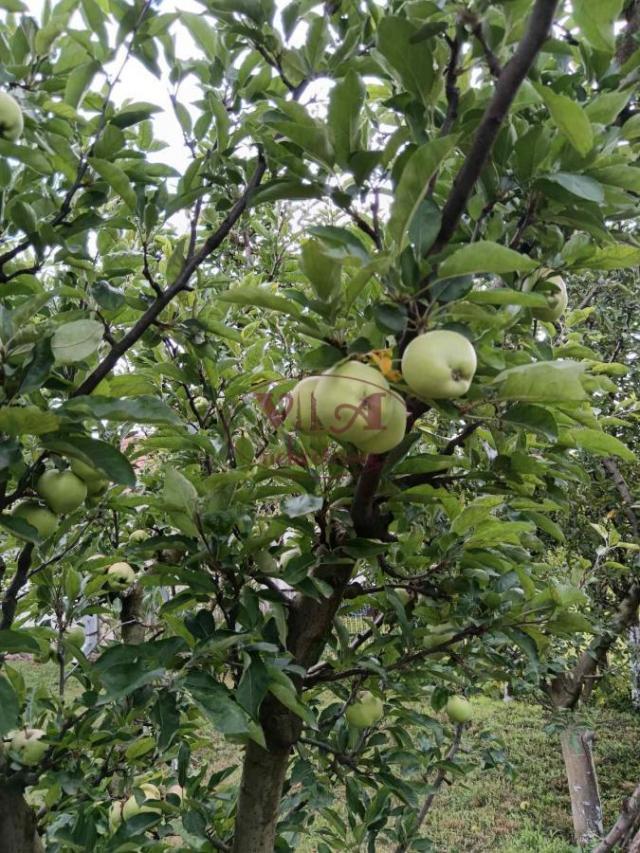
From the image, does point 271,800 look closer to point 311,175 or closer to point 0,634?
point 0,634

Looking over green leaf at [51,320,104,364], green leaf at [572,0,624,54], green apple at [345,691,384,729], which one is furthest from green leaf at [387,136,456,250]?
green apple at [345,691,384,729]

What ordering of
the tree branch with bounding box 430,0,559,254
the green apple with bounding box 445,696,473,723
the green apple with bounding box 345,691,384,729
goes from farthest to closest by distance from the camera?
1. the green apple with bounding box 445,696,473,723
2. the green apple with bounding box 345,691,384,729
3. the tree branch with bounding box 430,0,559,254

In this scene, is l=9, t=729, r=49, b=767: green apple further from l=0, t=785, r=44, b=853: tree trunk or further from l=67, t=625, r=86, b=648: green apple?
l=67, t=625, r=86, b=648: green apple

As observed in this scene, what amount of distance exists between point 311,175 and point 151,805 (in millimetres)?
1556

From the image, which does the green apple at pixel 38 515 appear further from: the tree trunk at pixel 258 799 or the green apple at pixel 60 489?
the tree trunk at pixel 258 799

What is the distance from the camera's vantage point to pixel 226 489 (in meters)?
1.32

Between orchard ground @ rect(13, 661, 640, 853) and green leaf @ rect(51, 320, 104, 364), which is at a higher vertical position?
green leaf @ rect(51, 320, 104, 364)

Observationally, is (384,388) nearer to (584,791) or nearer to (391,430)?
(391,430)

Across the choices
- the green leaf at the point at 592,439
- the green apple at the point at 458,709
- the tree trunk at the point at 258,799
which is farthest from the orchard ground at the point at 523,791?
the green leaf at the point at 592,439

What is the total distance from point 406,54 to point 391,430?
1.74 ft

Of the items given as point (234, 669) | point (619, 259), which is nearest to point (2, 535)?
point (234, 669)

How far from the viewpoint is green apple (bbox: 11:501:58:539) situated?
46.6 inches

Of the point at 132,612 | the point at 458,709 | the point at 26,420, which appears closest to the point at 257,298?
the point at 26,420

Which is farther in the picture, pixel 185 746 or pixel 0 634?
pixel 185 746
